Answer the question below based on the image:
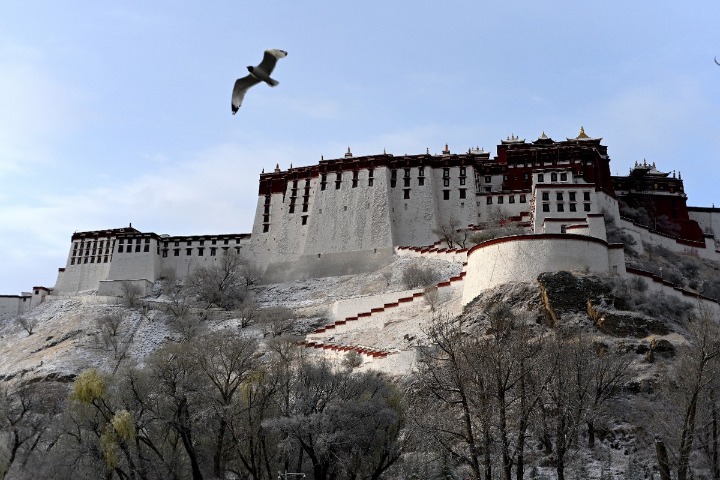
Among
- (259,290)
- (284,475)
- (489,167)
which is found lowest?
(284,475)

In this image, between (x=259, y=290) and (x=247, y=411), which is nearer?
(x=247, y=411)

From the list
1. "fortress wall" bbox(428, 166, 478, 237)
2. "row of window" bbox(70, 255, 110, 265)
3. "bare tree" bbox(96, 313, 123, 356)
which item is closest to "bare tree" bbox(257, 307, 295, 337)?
"bare tree" bbox(96, 313, 123, 356)

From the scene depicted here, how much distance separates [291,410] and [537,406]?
9672 millimetres

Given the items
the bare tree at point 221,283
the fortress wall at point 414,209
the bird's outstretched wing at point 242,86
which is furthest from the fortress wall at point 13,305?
the bird's outstretched wing at point 242,86

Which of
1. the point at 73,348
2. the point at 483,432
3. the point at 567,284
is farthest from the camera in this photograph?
the point at 73,348

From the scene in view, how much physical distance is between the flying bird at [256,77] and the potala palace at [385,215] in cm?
4863

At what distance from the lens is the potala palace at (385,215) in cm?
7906

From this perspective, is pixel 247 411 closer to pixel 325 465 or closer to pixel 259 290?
pixel 325 465

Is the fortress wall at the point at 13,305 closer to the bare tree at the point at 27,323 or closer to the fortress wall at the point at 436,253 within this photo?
the bare tree at the point at 27,323

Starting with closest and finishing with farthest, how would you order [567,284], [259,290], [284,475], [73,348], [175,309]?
[284,475] < [567,284] < [73,348] < [175,309] < [259,290]

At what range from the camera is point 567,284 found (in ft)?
169

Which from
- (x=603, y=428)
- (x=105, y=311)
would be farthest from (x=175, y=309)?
(x=603, y=428)

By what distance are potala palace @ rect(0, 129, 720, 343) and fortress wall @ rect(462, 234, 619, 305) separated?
16262 mm

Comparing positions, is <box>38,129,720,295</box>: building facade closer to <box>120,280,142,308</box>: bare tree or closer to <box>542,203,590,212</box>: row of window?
<box>120,280,142,308</box>: bare tree
